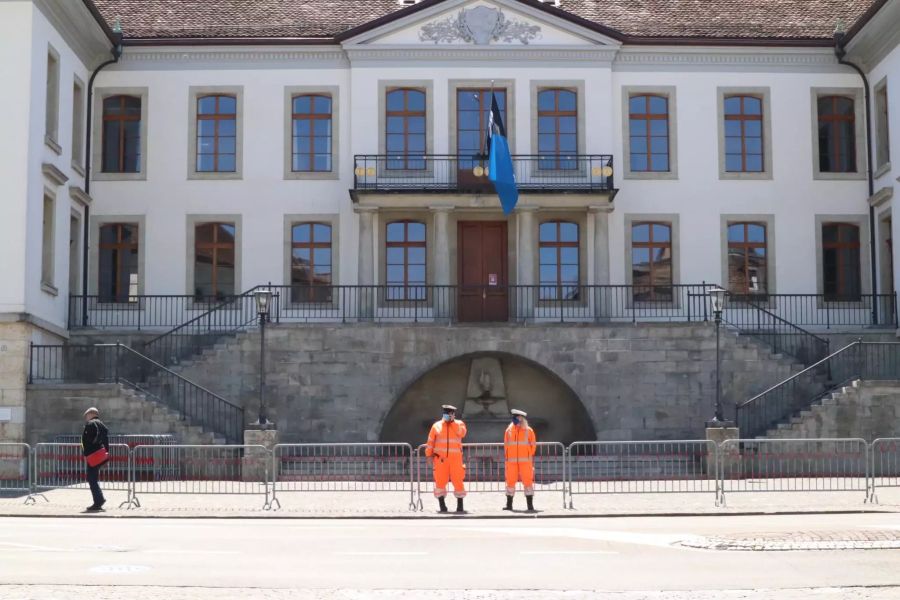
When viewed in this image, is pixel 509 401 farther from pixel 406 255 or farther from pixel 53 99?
pixel 53 99

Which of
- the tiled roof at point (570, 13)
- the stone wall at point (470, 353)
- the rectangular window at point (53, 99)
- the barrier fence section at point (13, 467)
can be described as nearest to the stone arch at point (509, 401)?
the stone wall at point (470, 353)

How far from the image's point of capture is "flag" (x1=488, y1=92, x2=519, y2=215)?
32000 mm

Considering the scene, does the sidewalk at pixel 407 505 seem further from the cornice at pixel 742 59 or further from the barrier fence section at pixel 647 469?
the cornice at pixel 742 59

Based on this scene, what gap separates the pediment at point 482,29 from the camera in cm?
3466

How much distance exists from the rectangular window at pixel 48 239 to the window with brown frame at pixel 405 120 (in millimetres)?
8309

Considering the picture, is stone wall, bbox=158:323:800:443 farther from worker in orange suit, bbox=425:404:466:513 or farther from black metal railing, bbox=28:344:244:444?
worker in orange suit, bbox=425:404:466:513

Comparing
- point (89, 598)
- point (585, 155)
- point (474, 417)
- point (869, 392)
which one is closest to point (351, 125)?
point (585, 155)

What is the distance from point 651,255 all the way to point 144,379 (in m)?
12.6

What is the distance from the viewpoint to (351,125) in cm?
3478

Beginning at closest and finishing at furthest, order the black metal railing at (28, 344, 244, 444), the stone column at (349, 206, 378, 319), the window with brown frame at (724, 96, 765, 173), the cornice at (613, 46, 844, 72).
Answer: the black metal railing at (28, 344, 244, 444)
the stone column at (349, 206, 378, 319)
the cornice at (613, 46, 844, 72)
the window with brown frame at (724, 96, 765, 173)

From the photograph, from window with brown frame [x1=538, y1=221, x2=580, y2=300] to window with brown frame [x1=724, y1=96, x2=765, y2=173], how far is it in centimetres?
451

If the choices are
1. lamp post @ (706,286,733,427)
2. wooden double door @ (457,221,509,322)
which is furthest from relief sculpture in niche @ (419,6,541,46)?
lamp post @ (706,286,733,427)

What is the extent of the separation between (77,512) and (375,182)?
14753 millimetres

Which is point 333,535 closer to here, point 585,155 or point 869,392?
point 869,392
